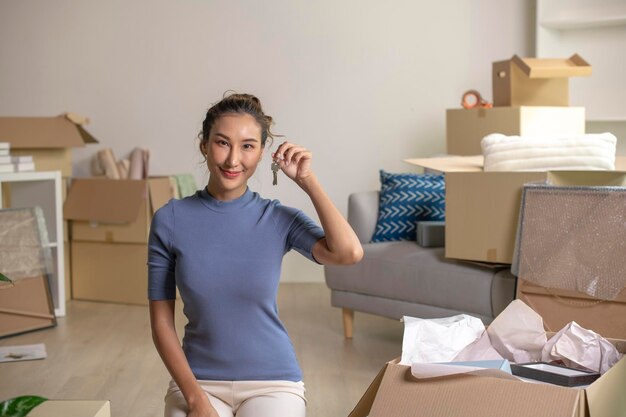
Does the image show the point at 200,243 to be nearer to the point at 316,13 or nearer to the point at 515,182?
Result: the point at 515,182

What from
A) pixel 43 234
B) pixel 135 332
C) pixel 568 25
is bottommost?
pixel 135 332

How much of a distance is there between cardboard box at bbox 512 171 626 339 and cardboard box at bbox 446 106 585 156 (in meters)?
0.95

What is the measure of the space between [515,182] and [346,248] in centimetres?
147

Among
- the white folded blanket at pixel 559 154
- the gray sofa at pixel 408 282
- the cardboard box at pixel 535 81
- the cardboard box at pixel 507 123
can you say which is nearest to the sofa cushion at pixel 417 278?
the gray sofa at pixel 408 282

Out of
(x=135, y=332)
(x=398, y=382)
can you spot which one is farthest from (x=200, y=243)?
(x=135, y=332)

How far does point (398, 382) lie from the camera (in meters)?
1.42

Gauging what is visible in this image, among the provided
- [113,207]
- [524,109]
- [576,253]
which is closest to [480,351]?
[576,253]

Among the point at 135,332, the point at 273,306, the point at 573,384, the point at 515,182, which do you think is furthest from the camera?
the point at 135,332

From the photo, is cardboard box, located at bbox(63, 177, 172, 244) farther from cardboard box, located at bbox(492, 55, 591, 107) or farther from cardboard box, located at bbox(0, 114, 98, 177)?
cardboard box, located at bbox(492, 55, 591, 107)

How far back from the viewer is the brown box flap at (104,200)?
436cm

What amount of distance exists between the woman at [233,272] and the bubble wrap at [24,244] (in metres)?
2.41

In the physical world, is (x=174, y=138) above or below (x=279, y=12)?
below

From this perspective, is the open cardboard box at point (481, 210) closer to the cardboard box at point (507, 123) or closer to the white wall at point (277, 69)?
the cardboard box at point (507, 123)

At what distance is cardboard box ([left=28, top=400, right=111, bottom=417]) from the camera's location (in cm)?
159
